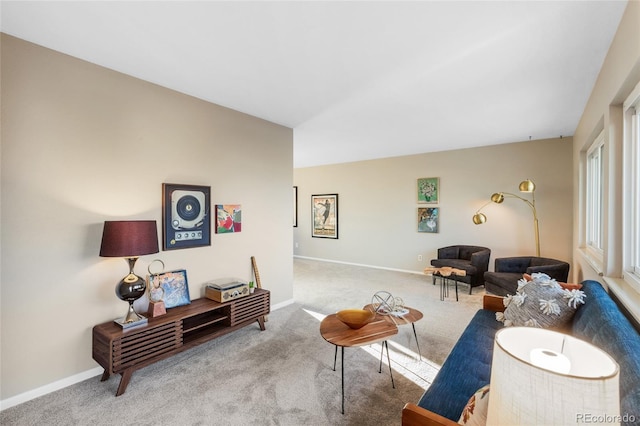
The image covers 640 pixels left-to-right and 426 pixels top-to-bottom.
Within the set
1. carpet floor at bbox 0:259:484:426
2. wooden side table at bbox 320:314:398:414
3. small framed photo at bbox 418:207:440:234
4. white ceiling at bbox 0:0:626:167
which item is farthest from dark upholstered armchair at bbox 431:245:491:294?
wooden side table at bbox 320:314:398:414

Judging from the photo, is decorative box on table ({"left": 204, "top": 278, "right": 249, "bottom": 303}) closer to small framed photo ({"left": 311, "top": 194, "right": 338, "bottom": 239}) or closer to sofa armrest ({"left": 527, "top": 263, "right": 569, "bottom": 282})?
sofa armrest ({"left": 527, "top": 263, "right": 569, "bottom": 282})

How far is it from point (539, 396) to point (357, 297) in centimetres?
390

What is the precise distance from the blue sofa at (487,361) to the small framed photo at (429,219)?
12.0 ft

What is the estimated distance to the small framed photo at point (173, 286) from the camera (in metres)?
2.68

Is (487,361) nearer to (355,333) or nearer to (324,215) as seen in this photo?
(355,333)

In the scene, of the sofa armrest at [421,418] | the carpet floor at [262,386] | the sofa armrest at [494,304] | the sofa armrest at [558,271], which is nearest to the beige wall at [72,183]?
the carpet floor at [262,386]

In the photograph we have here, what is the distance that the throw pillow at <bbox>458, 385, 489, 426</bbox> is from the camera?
111 centimetres

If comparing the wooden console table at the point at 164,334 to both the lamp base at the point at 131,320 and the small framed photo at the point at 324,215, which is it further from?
the small framed photo at the point at 324,215

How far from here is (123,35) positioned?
6.68 ft

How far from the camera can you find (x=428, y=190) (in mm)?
5918

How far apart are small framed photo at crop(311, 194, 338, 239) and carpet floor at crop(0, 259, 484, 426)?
412 centimetres

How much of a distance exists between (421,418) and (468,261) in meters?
4.56

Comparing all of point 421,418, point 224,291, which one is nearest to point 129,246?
point 224,291

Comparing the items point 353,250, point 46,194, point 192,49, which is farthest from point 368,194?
point 46,194
